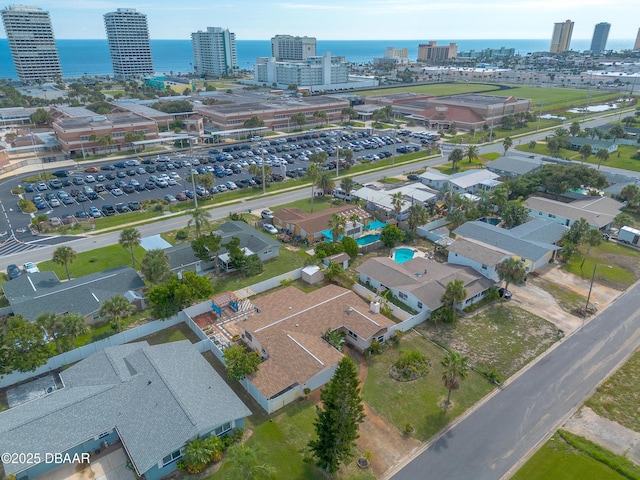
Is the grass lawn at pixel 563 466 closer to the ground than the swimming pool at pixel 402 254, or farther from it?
closer to the ground

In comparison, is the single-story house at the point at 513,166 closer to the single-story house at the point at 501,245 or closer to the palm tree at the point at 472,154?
the palm tree at the point at 472,154

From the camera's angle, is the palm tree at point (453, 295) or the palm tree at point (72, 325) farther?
the palm tree at point (453, 295)

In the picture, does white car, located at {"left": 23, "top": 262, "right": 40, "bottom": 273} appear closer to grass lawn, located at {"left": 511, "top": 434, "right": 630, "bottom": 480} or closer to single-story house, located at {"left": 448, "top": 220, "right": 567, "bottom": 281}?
single-story house, located at {"left": 448, "top": 220, "right": 567, "bottom": 281}

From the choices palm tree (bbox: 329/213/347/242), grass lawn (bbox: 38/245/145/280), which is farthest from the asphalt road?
grass lawn (bbox: 38/245/145/280)

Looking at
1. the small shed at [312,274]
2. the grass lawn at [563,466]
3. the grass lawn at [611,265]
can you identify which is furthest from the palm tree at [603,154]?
the grass lawn at [563,466]

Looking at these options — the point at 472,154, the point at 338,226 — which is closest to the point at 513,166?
the point at 472,154

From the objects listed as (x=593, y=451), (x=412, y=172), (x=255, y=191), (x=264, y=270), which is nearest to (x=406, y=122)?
(x=412, y=172)
